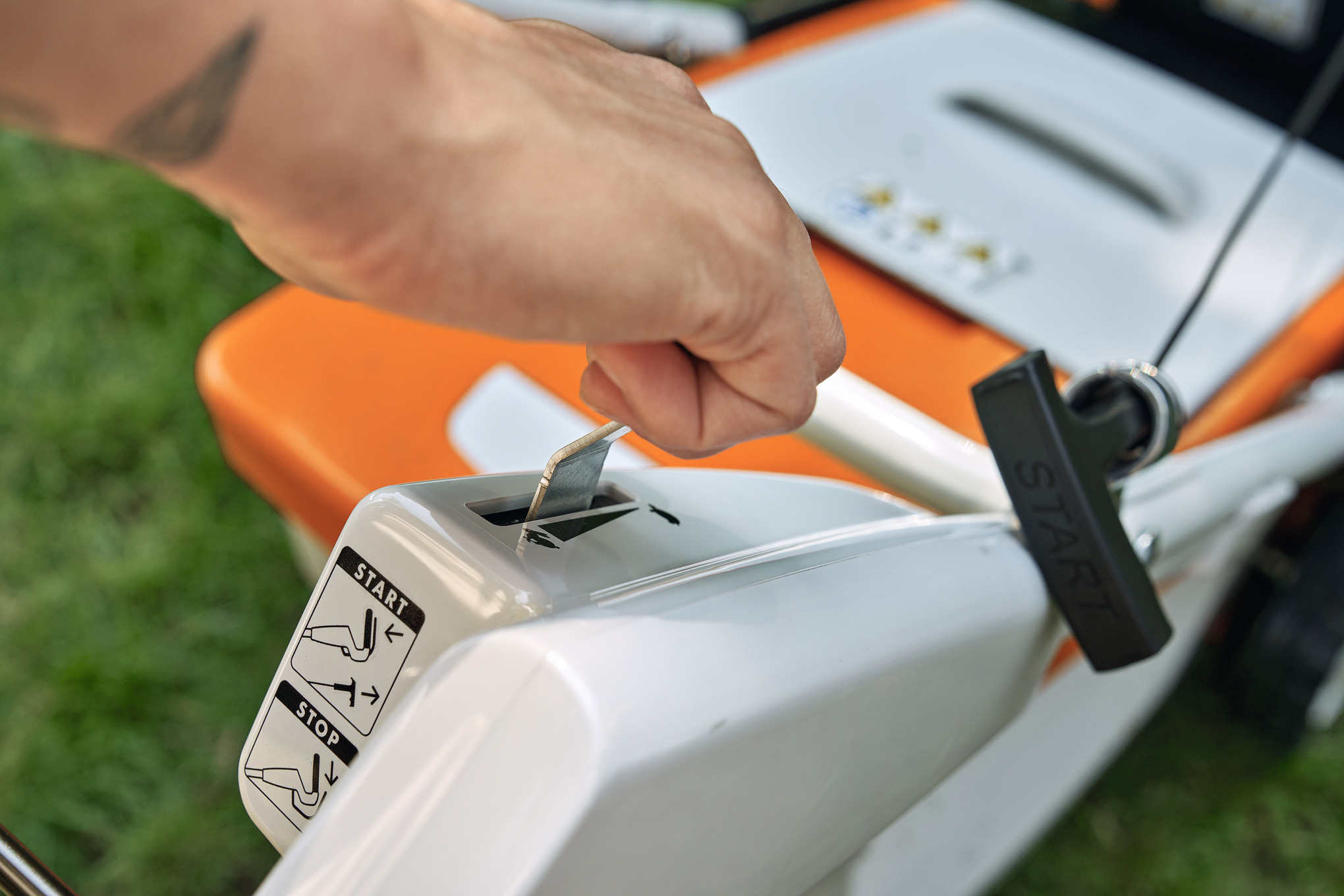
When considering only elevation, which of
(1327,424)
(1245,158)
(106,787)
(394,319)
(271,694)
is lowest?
Result: (106,787)

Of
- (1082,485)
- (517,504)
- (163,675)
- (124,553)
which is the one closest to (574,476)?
(517,504)

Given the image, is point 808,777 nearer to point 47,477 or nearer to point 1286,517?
point 1286,517

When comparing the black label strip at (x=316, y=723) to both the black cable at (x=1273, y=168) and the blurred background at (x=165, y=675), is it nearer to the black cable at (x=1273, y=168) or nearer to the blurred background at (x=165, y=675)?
the black cable at (x=1273, y=168)

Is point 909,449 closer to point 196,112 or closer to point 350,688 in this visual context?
point 350,688

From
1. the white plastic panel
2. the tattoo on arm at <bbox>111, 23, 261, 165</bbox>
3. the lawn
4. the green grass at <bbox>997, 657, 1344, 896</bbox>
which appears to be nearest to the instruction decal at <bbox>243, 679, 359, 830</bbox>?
the tattoo on arm at <bbox>111, 23, 261, 165</bbox>

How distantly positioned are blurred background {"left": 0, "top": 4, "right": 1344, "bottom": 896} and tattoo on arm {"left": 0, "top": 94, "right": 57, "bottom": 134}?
107 centimetres

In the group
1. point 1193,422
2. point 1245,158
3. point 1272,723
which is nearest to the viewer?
point 1193,422

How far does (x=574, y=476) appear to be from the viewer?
45 cm

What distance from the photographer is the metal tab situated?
1.41 ft

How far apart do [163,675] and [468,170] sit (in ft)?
3.86

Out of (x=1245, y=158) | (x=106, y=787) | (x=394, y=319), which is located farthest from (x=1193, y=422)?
(x=106, y=787)

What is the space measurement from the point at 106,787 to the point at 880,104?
3.75ft

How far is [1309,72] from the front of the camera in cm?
118

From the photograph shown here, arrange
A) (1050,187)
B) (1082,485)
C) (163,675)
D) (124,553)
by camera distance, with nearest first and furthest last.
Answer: (1082,485), (1050,187), (163,675), (124,553)
